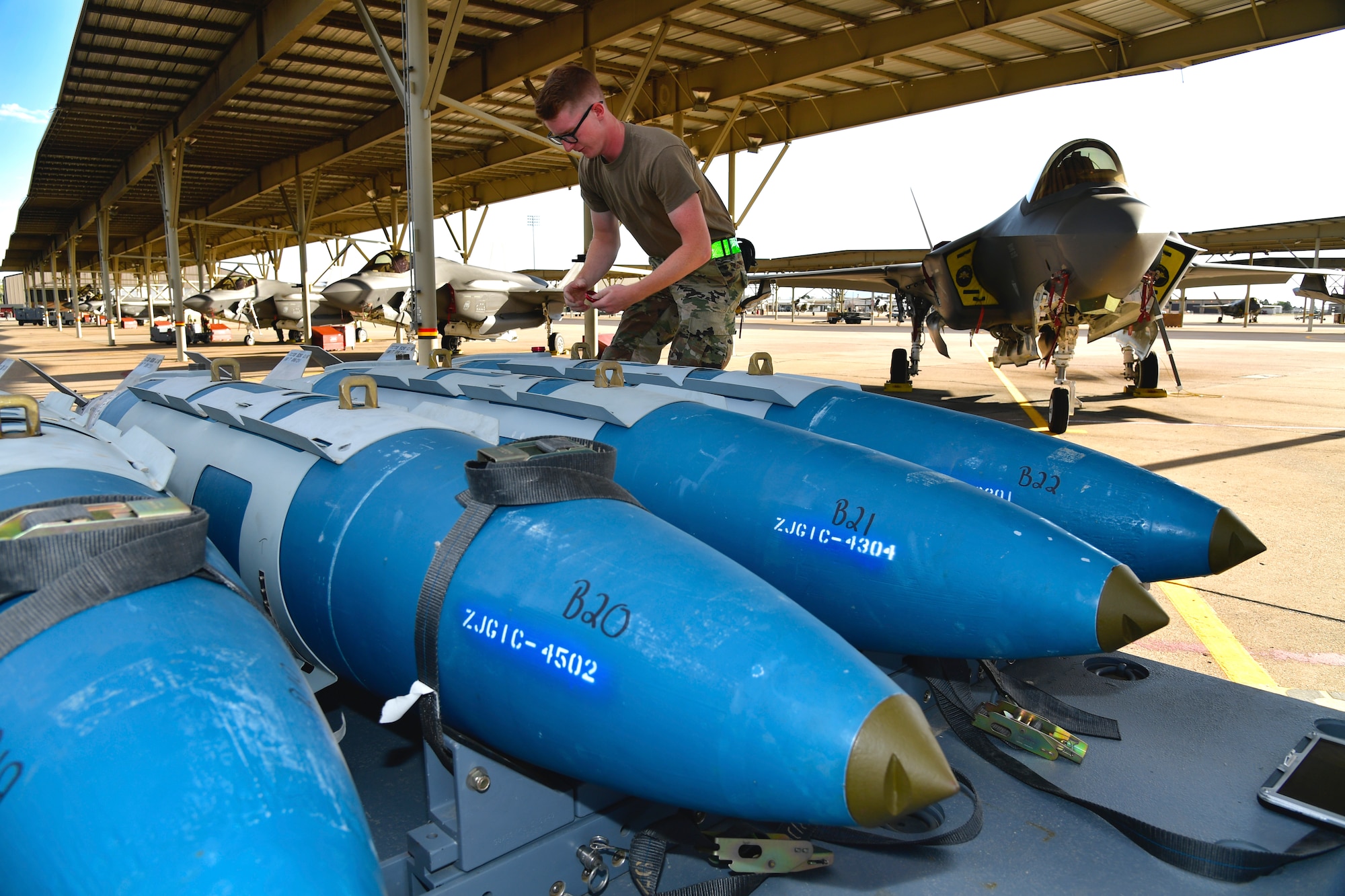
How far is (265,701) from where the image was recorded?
4.18ft

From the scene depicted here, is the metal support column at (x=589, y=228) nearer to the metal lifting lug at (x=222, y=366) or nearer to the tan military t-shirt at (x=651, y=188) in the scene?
the tan military t-shirt at (x=651, y=188)

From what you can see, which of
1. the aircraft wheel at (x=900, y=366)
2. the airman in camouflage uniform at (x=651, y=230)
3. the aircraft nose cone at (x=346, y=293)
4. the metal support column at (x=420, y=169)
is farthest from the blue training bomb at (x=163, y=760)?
the aircraft nose cone at (x=346, y=293)

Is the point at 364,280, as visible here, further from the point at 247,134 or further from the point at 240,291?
the point at 240,291

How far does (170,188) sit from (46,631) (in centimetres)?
1975

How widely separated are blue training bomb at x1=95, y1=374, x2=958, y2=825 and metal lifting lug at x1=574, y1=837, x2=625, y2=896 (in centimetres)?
35

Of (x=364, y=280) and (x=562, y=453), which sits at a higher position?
(x=364, y=280)

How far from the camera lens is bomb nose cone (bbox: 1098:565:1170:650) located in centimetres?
203

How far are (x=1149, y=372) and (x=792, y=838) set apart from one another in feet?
40.1

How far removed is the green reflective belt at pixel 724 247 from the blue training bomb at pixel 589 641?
7.74ft

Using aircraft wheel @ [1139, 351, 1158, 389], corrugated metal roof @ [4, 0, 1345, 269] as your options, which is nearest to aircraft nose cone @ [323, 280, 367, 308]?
corrugated metal roof @ [4, 0, 1345, 269]

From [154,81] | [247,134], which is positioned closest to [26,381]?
[154,81]

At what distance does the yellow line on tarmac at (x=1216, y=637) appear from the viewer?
316cm

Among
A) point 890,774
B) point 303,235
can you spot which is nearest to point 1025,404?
point 890,774

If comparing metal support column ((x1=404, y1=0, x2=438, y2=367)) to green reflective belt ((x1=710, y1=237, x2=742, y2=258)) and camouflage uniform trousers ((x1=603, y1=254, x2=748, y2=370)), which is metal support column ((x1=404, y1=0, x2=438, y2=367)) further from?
green reflective belt ((x1=710, y1=237, x2=742, y2=258))
